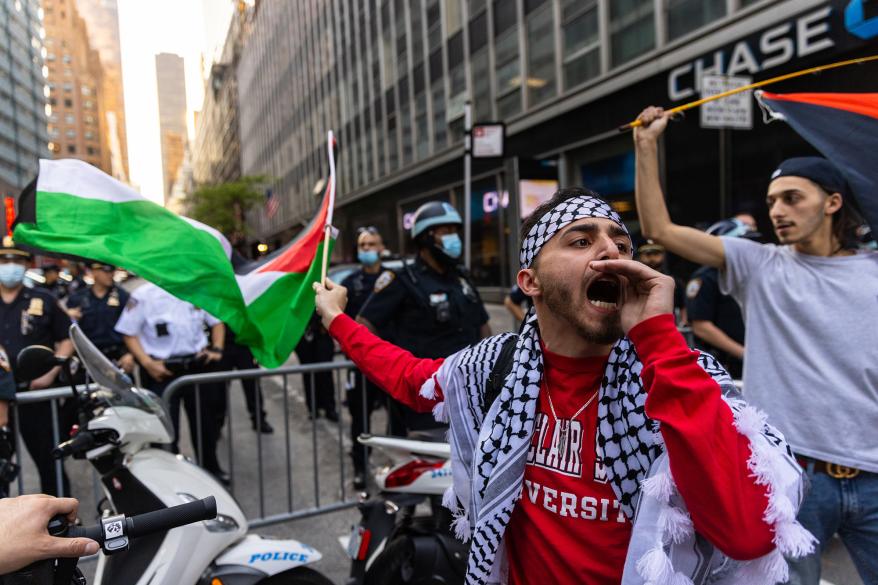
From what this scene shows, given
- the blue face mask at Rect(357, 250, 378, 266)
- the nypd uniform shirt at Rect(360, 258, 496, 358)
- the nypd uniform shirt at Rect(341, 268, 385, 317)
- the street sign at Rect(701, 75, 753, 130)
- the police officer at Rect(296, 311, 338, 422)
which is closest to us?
the nypd uniform shirt at Rect(360, 258, 496, 358)

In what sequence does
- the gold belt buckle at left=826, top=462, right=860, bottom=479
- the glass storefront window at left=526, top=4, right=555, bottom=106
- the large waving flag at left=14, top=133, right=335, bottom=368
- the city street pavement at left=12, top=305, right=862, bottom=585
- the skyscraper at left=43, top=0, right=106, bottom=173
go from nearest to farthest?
1. the gold belt buckle at left=826, top=462, right=860, bottom=479
2. the large waving flag at left=14, top=133, right=335, bottom=368
3. the city street pavement at left=12, top=305, right=862, bottom=585
4. the glass storefront window at left=526, top=4, right=555, bottom=106
5. the skyscraper at left=43, top=0, right=106, bottom=173

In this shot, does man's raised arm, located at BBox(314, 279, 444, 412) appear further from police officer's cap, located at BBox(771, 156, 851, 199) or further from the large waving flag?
police officer's cap, located at BBox(771, 156, 851, 199)

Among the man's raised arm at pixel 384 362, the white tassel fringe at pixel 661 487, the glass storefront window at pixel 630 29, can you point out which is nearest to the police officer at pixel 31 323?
the man's raised arm at pixel 384 362

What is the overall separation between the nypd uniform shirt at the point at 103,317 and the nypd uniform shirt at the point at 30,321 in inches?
59.2

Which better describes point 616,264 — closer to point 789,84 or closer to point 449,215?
point 449,215

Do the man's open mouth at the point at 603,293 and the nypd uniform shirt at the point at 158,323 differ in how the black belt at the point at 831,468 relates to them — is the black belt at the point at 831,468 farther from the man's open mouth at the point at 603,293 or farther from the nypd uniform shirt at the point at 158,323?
the nypd uniform shirt at the point at 158,323

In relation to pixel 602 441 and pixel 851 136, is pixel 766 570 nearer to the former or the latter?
pixel 602 441

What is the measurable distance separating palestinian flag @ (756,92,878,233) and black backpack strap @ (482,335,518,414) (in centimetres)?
141

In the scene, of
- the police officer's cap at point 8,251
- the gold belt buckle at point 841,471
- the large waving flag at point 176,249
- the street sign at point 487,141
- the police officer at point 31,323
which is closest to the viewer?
the gold belt buckle at point 841,471

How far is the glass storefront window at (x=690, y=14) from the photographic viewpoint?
11.4 meters

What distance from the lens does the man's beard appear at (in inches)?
58.4

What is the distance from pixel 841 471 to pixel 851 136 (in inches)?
47.0

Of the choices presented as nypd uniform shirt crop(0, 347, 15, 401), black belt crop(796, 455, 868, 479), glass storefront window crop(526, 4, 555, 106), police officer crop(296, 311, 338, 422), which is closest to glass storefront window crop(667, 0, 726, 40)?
glass storefront window crop(526, 4, 555, 106)

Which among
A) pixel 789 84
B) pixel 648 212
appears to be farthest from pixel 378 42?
pixel 648 212
